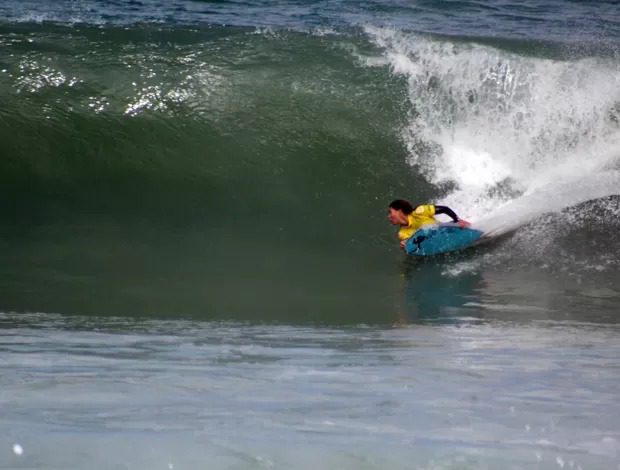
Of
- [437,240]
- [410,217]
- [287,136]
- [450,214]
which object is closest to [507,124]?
[287,136]

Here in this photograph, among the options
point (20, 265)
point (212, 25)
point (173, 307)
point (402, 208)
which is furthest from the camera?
point (212, 25)

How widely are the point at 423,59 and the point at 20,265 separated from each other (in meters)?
5.91

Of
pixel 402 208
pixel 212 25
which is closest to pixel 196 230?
pixel 402 208

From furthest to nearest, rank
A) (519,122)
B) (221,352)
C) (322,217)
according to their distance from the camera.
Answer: (519,122) < (322,217) < (221,352)

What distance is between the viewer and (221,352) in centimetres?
436

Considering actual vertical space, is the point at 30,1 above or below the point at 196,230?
above

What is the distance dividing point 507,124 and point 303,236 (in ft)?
10.1

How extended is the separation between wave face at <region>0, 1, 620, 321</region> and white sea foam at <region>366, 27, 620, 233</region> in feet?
0.07

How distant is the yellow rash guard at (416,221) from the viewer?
28.1ft

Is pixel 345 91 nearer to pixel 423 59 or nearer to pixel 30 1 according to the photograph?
pixel 423 59

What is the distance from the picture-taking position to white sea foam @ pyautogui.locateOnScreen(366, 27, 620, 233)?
1035 cm

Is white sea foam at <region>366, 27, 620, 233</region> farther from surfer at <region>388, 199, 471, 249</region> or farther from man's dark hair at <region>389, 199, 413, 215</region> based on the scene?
man's dark hair at <region>389, 199, 413, 215</region>

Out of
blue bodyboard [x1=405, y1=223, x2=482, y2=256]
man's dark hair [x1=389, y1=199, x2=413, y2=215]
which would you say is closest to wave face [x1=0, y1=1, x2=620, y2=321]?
blue bodyboard [x1=405, y1=223, x2=482, y2=256]

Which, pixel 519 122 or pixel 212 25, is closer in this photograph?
pixel 519 122
